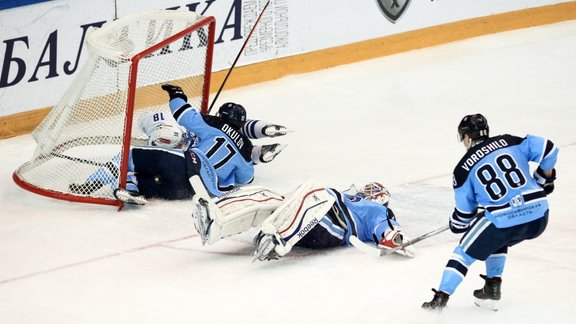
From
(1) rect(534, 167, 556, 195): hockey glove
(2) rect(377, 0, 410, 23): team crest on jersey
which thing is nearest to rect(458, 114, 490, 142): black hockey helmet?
(1) rect(534, 167, 556, 195): hockey glove

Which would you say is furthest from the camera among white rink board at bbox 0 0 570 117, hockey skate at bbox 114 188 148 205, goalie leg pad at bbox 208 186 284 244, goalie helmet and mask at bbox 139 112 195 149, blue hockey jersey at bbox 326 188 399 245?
white rink board at bbox 0 0 570 117

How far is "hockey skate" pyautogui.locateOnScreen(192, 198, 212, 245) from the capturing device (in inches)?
227

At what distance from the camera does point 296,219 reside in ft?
19.0

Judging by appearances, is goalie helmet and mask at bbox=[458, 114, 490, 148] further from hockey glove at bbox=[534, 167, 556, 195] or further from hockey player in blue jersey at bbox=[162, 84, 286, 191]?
hockey player in blue jersey at bbox=[162, 84, 286, 191]

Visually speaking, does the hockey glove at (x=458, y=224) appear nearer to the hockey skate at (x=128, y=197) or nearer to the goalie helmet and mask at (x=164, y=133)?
the hockey skate at (x=128, y=197)

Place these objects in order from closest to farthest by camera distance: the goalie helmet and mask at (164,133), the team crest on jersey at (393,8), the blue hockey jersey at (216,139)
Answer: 1. the blue hockey jersey at (216,139)
2. the goalie helmet and mask at (164,133)
3. the team crest on jersey at (393,8)

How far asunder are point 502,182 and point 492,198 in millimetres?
73

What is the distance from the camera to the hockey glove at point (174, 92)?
6.88 metres

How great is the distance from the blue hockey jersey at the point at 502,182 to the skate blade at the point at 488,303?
0.35 meters

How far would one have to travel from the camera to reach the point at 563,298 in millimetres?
5332

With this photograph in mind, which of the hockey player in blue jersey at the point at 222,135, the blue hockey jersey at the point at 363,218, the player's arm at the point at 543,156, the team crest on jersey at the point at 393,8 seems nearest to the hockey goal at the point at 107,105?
the hockey player in blue jersey at the point at 222,135

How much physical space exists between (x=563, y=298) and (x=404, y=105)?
3.82m

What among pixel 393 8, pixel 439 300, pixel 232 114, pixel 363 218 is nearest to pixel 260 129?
pixel 232 114

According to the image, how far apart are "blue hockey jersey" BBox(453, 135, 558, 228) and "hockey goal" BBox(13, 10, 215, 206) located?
7.52ft
